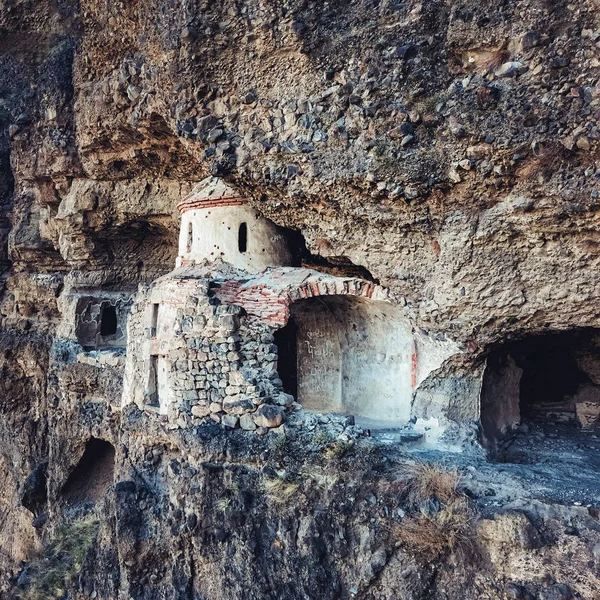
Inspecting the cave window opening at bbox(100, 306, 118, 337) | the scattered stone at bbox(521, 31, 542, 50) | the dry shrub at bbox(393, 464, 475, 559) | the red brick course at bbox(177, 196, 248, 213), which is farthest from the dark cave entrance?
the cave window opening at bbox(100, 306, 118, 337)

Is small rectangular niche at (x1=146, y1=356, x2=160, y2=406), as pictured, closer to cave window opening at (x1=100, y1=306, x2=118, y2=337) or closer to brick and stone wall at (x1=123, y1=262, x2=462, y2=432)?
brick and stone wall at (x1=123, y1=262, x2=462, y2=432)

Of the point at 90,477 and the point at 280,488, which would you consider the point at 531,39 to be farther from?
the point at 90,477

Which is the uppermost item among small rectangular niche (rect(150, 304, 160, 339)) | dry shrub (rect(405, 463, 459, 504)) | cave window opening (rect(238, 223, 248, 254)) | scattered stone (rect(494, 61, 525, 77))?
scattered stone (rect(494, 61, 525, 77))

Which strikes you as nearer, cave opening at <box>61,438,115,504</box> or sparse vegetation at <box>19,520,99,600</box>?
sparse vegetation at <box>19,520,99,600</box>

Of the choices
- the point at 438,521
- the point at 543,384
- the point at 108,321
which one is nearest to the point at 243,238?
the point at 438,521

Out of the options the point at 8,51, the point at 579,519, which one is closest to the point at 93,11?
the point at 8,51

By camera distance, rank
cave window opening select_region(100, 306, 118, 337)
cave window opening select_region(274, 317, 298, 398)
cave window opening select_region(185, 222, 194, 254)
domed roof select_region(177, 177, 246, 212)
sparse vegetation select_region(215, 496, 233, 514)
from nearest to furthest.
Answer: sparse vegetation select_region(215, 496, 233, 514) → domed roof select_region(177, 177, 246, 212) → cave window opening select_region(185, 222, 194, 254) → cave window opening select_region(274, 317, 298, 398) → cave window opening select_region(100, 306, 118, 337)

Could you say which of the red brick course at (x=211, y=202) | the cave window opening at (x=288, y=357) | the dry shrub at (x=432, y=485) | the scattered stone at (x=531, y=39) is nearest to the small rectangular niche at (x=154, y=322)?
the red brick course at (x=211, y=202)
